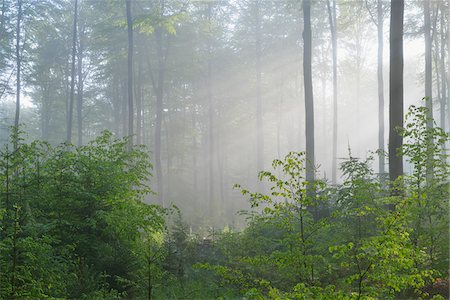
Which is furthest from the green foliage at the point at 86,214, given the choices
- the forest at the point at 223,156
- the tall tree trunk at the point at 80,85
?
the tall tree trunk at the point at 80,85

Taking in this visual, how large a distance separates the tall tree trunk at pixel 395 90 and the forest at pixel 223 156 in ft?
0.13

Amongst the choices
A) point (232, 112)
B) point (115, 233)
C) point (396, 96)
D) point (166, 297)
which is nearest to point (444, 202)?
point (396, 96)

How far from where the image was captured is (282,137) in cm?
4766

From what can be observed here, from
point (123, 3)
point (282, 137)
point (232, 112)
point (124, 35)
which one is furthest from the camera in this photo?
point (282, 137)

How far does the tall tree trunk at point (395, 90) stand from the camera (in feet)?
29.4

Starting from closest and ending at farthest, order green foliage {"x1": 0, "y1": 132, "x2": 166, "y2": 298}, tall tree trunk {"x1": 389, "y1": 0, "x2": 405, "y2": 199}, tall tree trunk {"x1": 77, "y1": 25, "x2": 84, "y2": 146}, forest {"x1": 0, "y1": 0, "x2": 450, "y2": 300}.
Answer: forest {"x1": 0, "y1": 0, "x2": 450, "y2": 300}
green foliage {"x1": 0, "y1": 132, "x2": 166, "y2": 298}
tall tree trunk {"x1": 389, "y1": 0, "x2": 405, "y2": 199}
tall tree trunk {"x1": 77, "y1": 25, "x2": 84, "y2": 146}

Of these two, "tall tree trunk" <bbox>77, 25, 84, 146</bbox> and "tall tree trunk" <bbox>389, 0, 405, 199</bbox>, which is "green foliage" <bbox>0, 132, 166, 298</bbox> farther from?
"tall tree trunk" <bbox>77, 25, 84, 146</bbox>

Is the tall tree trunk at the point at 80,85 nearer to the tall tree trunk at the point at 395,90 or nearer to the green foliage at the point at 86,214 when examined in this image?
the green foliage at the point at 86,214

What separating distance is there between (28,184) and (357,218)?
21.4 feet

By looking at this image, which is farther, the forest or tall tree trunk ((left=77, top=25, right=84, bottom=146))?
tall tree trunk ((left=77, top=25, right=84, bottom=146))

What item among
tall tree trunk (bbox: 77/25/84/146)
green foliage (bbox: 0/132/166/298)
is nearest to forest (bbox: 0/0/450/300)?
green foliage (bbox: 0/132/166/298)

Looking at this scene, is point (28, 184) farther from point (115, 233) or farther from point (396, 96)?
point (396, 96)

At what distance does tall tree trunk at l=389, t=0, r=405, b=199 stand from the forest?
0.13 ft

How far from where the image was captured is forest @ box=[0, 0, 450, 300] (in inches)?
187
